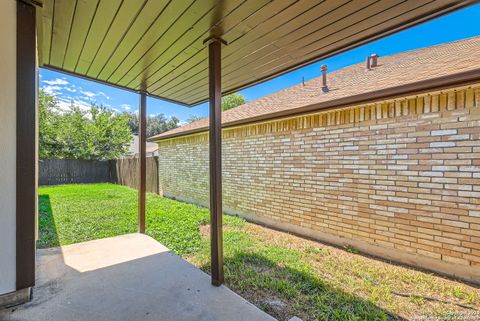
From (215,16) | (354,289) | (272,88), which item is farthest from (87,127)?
(354,289)

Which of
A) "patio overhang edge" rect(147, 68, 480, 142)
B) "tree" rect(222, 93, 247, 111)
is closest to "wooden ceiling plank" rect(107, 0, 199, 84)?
"patio overhang edge" rect(147, 68, 480, 142)

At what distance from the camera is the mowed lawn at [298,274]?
229cm

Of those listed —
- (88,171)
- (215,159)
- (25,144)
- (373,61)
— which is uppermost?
(373,61)

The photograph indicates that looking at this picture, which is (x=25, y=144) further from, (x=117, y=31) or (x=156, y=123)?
(x=156, y=123)

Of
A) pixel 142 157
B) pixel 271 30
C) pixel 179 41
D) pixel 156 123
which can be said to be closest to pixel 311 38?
pixel 271 30

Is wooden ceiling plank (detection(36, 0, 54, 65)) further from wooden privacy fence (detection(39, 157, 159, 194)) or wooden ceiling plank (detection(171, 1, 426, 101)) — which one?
wooden privacy fence (detection(39, 157, 159, 194))

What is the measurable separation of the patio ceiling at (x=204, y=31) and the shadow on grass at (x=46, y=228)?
2804 mm

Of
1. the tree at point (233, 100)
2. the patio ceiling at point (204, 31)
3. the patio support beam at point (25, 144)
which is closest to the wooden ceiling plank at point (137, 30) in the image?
the patio ceiling at point (204, 31)

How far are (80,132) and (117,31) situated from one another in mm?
15148

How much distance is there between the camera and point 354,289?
104 inches

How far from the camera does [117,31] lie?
236cm

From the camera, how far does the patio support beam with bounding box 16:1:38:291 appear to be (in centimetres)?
202

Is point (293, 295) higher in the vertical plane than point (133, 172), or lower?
lower

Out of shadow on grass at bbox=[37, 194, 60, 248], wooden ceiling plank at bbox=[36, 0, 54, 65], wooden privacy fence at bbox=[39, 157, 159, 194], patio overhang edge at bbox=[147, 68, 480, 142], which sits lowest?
shadow on grass at bbox=[37, 194, 60, 248]
